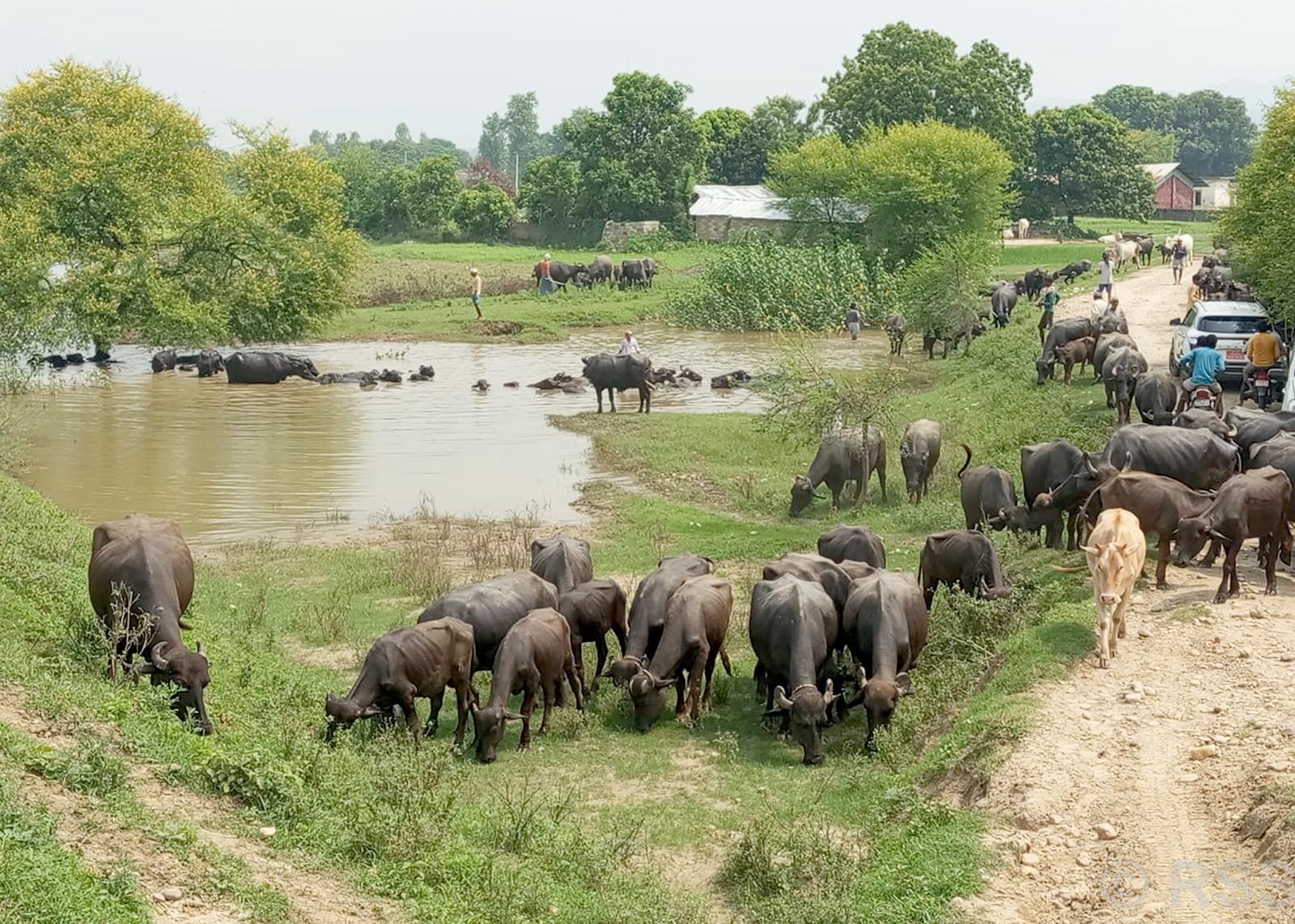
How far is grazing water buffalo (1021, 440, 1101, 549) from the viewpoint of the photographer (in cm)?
1678

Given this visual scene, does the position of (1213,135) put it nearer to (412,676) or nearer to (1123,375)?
(1123,375)

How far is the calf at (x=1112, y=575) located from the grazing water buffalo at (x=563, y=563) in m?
5.16

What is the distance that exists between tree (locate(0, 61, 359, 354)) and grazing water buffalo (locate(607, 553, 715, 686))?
19973 millimetres

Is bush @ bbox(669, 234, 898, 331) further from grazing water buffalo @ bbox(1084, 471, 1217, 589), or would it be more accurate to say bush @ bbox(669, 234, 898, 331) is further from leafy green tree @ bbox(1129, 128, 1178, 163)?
leafy green tree @ bbox(1129, 128, 1178, 163)

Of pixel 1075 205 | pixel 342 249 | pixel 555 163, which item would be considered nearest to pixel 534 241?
pixel 555 163

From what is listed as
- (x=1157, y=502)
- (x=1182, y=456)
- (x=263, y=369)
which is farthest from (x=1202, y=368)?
(x=263, y=369)

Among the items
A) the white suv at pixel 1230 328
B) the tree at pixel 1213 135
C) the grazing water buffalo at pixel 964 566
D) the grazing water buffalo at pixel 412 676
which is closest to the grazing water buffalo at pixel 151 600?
the grazing water buffalo at pixel 412 676

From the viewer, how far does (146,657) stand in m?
12.1

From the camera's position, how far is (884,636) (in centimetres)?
1266

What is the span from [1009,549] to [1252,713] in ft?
19.4

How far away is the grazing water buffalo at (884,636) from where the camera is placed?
1206 centimetres

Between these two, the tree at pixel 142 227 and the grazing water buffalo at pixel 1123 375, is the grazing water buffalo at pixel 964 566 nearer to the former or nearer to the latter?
the grazing water buffalo at pixel 1123 375

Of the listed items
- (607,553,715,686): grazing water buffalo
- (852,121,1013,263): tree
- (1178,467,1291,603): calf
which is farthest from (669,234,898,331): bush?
(607,553,715,686): grazing water buffalo

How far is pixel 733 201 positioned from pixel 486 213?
14.3 meters
